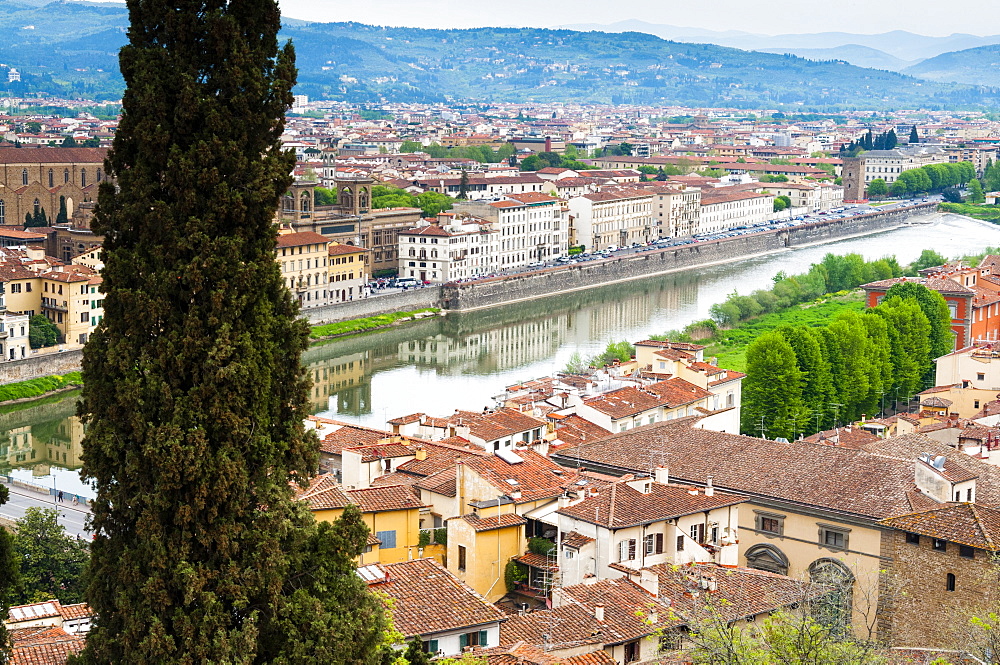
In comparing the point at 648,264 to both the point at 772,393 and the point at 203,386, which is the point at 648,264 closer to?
the point at 772,393

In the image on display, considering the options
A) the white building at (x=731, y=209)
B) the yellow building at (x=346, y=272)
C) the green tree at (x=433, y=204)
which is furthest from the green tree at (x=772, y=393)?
the white building at (x=731, y=209)

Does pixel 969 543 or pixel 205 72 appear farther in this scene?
pixel 969 543

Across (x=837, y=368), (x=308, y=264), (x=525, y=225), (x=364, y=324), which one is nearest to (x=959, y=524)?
(x=837, y=368)

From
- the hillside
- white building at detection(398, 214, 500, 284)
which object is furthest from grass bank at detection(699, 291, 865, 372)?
the hillside

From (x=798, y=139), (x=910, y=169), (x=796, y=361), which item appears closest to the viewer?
(x=796, y=361)

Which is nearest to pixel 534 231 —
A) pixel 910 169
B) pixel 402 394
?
pixel 402 394

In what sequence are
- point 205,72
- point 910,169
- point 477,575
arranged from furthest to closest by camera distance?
point 910,169, point 477,575, point 205,72

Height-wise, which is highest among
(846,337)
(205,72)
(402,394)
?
(205,72)

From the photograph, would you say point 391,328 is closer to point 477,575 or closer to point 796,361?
point 796,361
